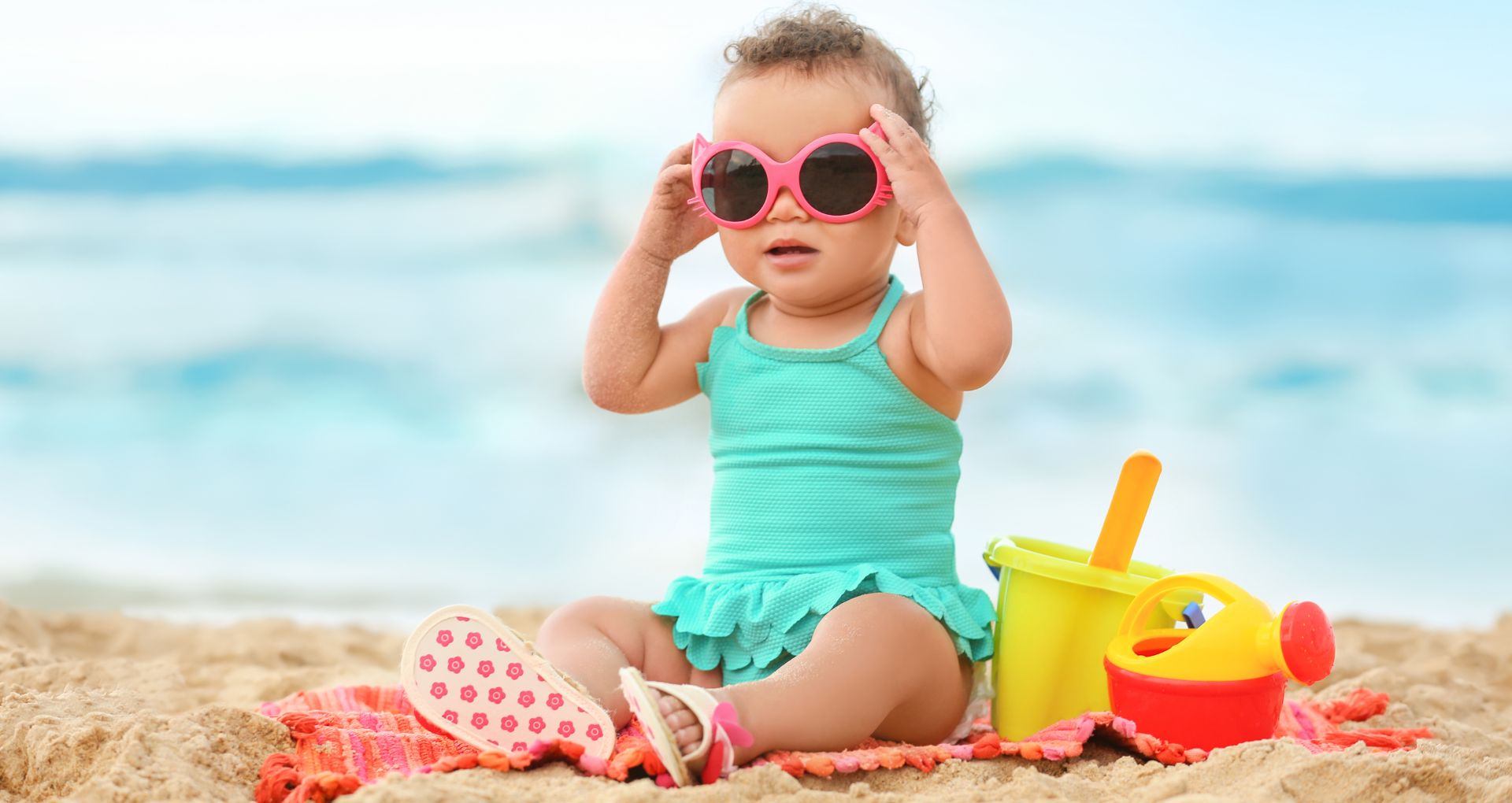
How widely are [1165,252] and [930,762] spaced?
18.5ft

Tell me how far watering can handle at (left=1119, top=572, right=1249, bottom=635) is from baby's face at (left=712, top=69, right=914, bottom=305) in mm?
656

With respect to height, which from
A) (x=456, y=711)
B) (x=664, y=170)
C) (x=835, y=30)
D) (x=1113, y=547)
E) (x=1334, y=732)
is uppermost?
(x=835, y=30)

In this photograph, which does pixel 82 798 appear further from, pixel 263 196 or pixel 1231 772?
pixel 263 196

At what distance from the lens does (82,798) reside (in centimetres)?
145

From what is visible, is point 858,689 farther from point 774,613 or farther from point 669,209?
point 669,209

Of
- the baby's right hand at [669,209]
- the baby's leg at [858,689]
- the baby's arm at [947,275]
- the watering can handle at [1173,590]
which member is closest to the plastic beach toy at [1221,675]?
the watering can handle at [1173,590]

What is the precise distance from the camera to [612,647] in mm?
1929

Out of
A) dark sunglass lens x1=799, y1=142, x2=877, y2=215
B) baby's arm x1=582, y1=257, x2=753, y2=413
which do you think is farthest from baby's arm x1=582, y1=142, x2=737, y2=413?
dark sunglass lens x1=799, y1=142, x2=877, y2=215

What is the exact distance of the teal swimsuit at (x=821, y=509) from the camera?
199 centimetres

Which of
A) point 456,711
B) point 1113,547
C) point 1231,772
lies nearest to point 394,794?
point 456,711

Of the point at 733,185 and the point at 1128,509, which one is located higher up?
the point at 733,185

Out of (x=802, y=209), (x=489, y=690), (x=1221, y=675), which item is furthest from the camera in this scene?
(x=802, y=209)

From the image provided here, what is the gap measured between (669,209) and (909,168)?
0.46 m

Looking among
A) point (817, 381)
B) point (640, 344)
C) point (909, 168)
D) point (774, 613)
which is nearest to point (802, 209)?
point (909, 168)
